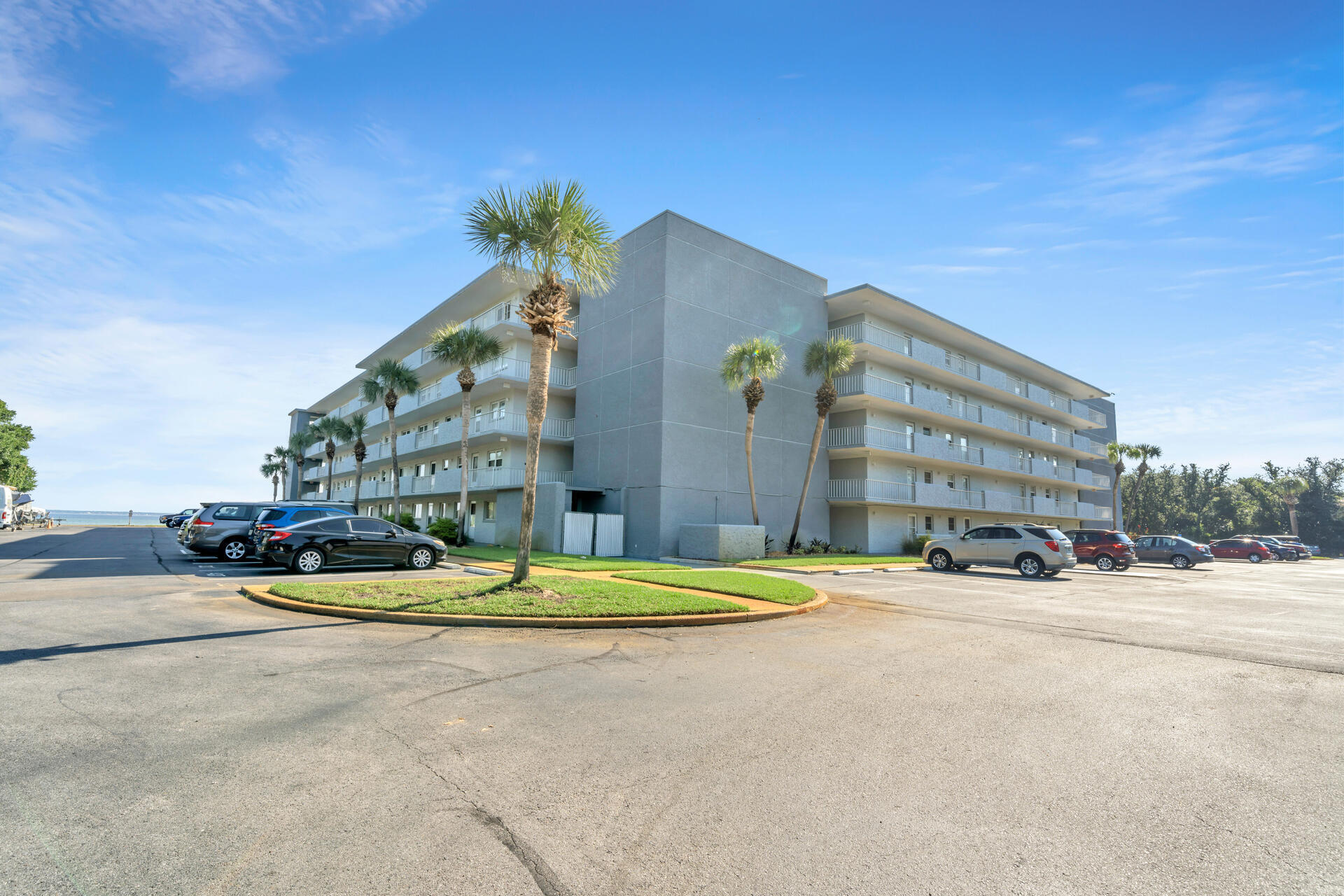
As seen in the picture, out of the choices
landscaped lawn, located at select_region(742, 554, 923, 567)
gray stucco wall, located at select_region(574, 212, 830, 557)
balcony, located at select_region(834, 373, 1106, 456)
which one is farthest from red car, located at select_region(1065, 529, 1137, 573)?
gray stucco wall, located at select_region(574, 212, 830, 557)

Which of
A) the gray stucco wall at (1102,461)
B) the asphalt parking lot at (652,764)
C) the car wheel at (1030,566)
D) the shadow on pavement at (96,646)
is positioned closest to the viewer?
the asphalt parking lot at (652,764)

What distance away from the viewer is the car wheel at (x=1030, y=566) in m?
21.5

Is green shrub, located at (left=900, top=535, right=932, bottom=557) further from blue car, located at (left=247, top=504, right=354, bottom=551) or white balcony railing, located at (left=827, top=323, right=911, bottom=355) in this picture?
blue car, located at (left=247, top=504, right=354, bottom=551)

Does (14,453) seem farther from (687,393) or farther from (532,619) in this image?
(532,619)

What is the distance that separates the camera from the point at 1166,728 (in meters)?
5.40

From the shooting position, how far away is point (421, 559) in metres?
18.2

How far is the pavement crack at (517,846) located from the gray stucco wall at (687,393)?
21.8m

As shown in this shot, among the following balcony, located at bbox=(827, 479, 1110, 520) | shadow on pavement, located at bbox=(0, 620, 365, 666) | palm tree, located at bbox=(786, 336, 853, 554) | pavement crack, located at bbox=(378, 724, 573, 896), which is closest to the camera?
pavement crack, located at bbox=(378, 724, 573, 896)

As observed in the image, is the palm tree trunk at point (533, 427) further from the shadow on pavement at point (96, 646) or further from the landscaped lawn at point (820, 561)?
the landscaped lawn at point (820, 561)

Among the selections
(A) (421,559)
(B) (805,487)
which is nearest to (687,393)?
(B) (805,487)

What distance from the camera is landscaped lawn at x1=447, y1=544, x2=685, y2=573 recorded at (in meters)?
18.7

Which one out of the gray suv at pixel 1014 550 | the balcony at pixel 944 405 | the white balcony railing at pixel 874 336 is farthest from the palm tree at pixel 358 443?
the gray suv at pixel 1014 550

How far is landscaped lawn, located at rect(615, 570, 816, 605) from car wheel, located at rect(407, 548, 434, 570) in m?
5.73

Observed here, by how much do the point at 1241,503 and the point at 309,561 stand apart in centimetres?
9779
